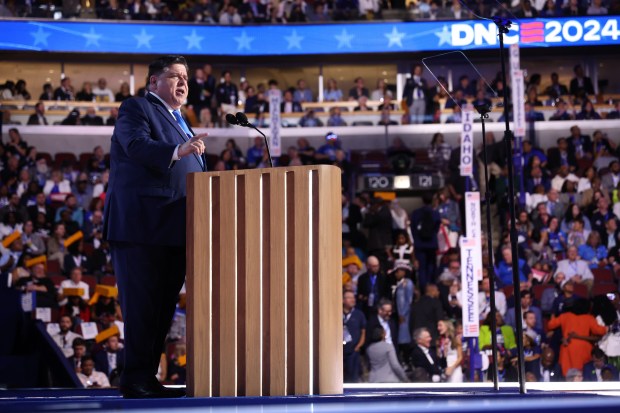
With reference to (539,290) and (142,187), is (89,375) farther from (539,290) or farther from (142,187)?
(142,187)

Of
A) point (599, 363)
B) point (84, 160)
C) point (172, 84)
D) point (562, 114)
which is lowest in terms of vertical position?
point (599, 363)

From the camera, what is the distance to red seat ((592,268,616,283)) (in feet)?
43.2

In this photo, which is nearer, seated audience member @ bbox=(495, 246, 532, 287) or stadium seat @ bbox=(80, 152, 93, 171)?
seated audience member @ bbox=(495, 246, 532, 287)

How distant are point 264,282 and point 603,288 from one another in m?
8.61

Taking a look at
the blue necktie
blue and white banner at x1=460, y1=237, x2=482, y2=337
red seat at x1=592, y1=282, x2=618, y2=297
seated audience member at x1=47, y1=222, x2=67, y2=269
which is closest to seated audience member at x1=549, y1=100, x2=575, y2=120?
red seat at x1=592, y1=282, x2=618, y2=297

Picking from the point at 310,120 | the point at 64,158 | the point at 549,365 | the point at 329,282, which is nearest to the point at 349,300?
the point at 549,365

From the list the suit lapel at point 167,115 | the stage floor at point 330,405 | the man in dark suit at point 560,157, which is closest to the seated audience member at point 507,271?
the man in dark suit at point 560,157

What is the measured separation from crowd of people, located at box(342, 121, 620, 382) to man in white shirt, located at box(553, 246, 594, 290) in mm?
14

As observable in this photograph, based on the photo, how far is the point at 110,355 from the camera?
11.2m

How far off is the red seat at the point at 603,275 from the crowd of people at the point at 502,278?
0.06 ft

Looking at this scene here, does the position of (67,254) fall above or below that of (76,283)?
above

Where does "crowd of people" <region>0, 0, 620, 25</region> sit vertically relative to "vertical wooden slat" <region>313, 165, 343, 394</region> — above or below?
above

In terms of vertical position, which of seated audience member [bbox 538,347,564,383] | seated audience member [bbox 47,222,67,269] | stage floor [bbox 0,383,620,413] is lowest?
seated audience member [bbox 538,347,564,383]

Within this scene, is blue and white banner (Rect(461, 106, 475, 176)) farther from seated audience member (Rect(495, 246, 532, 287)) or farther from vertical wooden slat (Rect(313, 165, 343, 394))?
vertical wooden slat (Rect(313, 165, 343, 394))
